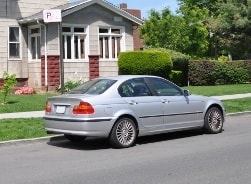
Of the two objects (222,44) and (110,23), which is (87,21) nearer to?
(110,23)

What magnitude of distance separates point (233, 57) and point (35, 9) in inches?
1241

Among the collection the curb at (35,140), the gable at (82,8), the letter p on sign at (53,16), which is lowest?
the curb at (35,140)

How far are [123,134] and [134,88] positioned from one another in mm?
1138

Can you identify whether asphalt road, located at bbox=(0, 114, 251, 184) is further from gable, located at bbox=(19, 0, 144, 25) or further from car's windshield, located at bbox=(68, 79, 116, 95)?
gable, located at bbox=(19, 0, 144, 25)

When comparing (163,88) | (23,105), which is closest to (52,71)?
(23,105)

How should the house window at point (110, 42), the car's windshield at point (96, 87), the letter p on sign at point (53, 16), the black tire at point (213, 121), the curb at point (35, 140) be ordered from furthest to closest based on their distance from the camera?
the house window at point (110, 42) → the letter p on sign at point (53, 16) → the black tire at point (213, 121) → the curb at point (35, 140) → the car's windshield at point (96, 87)

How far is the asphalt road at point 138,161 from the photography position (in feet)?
24.0

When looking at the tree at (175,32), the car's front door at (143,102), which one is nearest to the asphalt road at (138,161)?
the car's front door at (143,102)

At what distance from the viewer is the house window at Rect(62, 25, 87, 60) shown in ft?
80.1

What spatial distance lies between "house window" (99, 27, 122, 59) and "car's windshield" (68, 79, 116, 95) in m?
14.8

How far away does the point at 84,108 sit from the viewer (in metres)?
9.88

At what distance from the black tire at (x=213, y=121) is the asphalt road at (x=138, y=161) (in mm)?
237

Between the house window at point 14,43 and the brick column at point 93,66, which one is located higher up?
the house window at point 14,43

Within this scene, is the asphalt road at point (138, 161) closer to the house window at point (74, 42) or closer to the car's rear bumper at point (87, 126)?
the car's rear bumper at point (87, 126)
